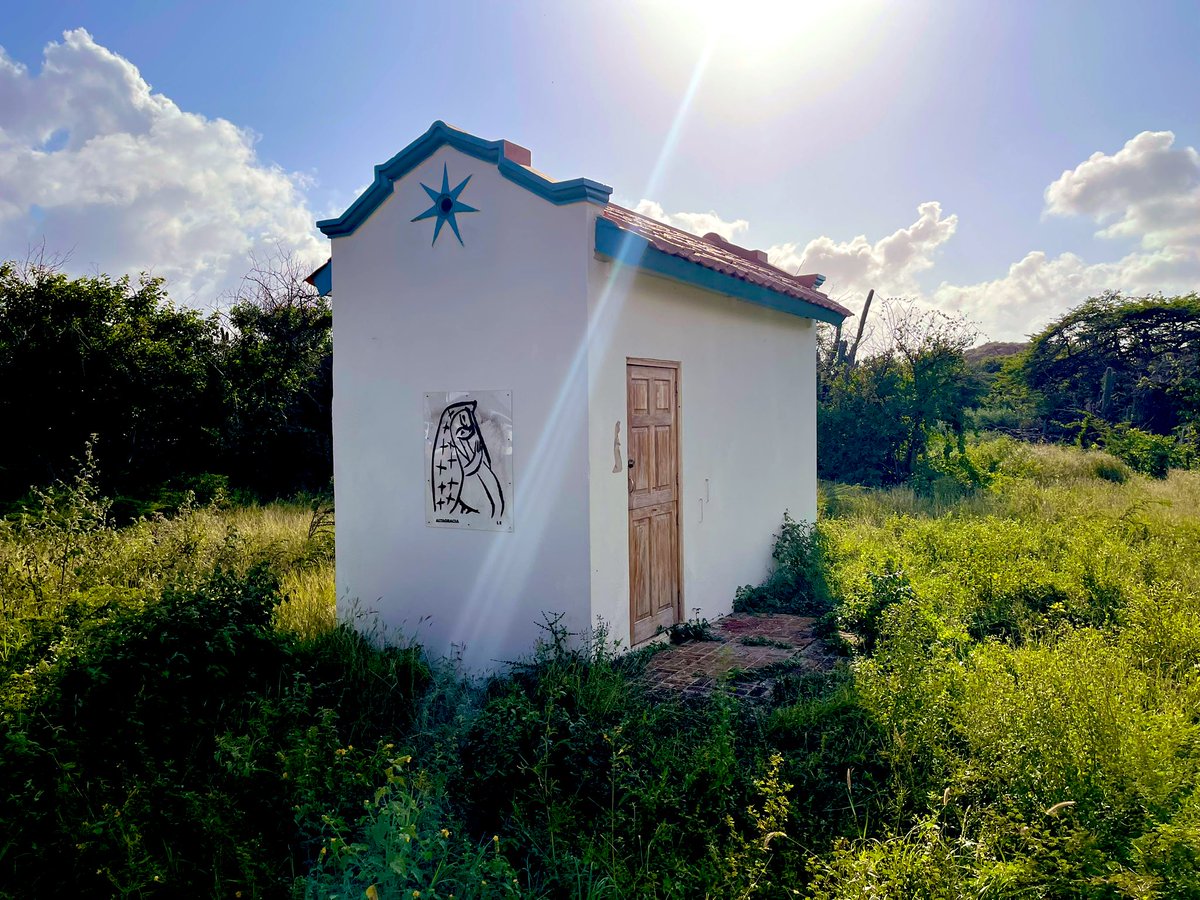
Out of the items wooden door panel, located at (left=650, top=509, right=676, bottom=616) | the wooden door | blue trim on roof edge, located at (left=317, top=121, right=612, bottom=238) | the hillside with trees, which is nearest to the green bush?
the hillside with trees

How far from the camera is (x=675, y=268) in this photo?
6.50 meters

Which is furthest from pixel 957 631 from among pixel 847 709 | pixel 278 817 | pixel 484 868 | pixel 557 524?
pixel 278 817

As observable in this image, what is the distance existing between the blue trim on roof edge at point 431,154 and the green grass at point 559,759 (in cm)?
325

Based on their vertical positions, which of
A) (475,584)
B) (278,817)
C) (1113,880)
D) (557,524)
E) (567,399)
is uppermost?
(567,399)

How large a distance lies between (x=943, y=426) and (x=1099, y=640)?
12.7m

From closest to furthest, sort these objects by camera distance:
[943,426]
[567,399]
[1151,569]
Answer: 1. [567,399]
2. [1151,569]
3. [943,426]

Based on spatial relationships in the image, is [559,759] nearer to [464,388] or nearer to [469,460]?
[469,460]

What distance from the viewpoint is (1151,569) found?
7.82 metres

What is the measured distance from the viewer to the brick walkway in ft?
18.9

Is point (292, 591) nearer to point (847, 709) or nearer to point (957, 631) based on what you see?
point (847, 709)

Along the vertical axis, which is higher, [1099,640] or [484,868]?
[1099,640]

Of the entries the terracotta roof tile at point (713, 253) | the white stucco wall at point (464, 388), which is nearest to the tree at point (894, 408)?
the terracotta roof tile at point (713, 253)

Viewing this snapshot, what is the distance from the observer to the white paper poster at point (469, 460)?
621 centimetres

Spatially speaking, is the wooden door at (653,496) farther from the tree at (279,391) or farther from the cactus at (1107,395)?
the cactus at (1107,395)
